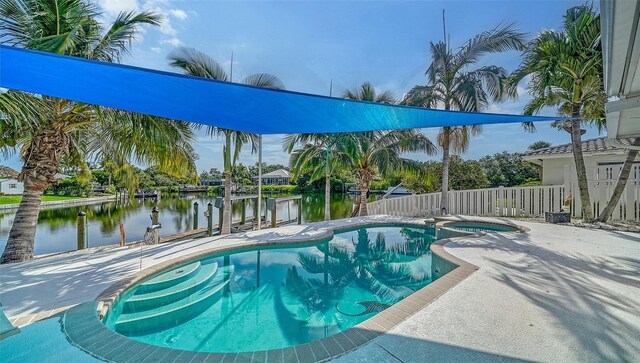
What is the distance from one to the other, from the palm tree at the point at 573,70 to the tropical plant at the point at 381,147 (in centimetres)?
383

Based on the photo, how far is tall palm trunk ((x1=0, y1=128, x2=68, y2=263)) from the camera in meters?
5.11

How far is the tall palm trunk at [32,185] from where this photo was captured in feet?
16.8

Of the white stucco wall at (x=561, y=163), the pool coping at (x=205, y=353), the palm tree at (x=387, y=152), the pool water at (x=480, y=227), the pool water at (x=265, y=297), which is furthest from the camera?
the palm tree at (x=387, y=152)

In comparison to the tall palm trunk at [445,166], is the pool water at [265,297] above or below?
below

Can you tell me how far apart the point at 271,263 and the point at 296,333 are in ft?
8.56

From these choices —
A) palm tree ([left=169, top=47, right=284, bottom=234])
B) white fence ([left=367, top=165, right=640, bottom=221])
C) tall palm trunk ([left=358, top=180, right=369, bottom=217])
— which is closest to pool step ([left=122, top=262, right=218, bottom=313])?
palm tree ([left=169, top=47, right=284, bottom=234])

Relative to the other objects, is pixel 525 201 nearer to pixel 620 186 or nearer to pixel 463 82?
pixel 620 186

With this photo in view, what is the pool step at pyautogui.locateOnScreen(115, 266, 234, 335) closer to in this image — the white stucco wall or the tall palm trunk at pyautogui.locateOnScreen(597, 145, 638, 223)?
the tall palm trunk at pyautogui.locateOnScreen(597, 145, 638, 223)

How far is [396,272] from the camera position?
5492 mm

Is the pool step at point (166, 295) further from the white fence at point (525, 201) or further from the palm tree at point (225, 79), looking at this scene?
the white fence at point (525, 201)

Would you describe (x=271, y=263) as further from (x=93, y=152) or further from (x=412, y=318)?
(x=93, y=152)

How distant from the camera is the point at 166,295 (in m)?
4.03

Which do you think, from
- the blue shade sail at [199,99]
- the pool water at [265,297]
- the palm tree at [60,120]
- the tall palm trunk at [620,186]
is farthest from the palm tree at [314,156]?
the tall palm trunk at [620,186]

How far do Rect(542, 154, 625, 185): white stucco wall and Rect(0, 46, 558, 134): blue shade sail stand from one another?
8.54 meters
